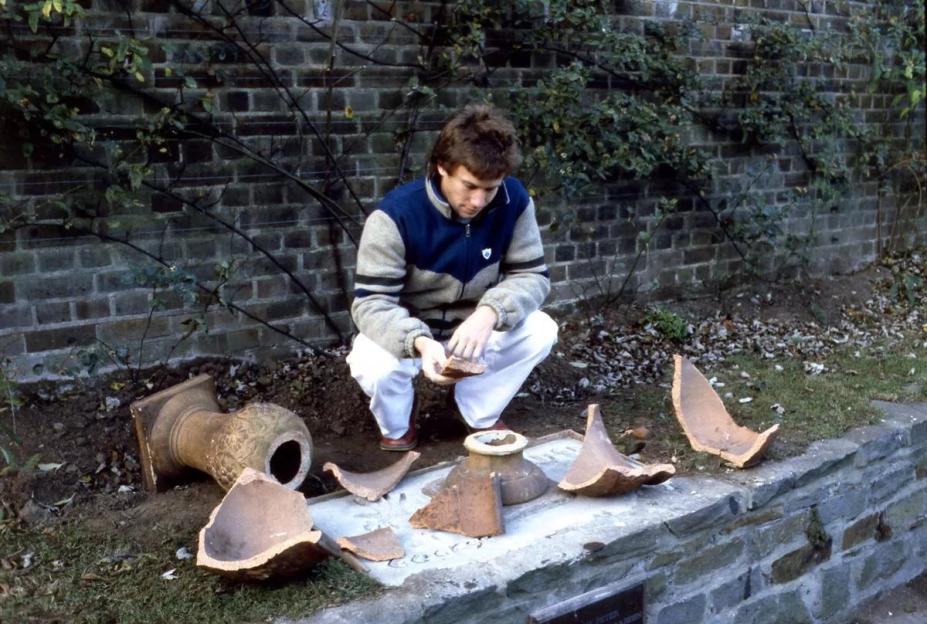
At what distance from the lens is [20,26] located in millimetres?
3879

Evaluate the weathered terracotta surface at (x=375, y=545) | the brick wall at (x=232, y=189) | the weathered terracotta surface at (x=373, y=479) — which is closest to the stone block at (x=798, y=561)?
the weathered terracotta surface at (x=373, y=479)

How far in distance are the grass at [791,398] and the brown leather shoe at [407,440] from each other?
877 mm

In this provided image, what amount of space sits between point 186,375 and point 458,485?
179cm

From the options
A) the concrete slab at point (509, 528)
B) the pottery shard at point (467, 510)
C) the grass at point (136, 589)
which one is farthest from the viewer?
the pottery shard at point (467, 510)

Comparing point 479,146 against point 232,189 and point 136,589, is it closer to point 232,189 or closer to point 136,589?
point 232,189

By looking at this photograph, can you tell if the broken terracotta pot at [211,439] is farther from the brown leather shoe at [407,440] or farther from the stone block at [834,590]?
the stone block at [834,590]

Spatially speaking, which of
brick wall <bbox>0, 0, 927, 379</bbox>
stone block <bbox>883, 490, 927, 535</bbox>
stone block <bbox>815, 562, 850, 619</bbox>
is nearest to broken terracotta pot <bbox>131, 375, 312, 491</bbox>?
brick wall <bbox>0, 0, 927, 379</bbox>

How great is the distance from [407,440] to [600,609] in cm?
121

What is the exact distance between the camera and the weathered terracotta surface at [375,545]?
2.92 metres

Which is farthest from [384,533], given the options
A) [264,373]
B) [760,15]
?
[760,15]

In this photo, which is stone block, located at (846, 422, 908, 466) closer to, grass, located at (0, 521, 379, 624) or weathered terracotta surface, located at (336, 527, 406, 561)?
weathered terracotta surface, located at (336, 527, 406, 561)

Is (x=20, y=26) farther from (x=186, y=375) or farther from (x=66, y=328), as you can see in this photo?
(x=186, y=375)

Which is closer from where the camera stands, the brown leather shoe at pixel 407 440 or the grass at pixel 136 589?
the grass at pixel 136 589

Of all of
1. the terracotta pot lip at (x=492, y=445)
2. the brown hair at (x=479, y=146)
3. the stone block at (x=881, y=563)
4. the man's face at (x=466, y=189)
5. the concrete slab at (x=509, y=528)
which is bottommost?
the stone block at (x=881, y=563)
